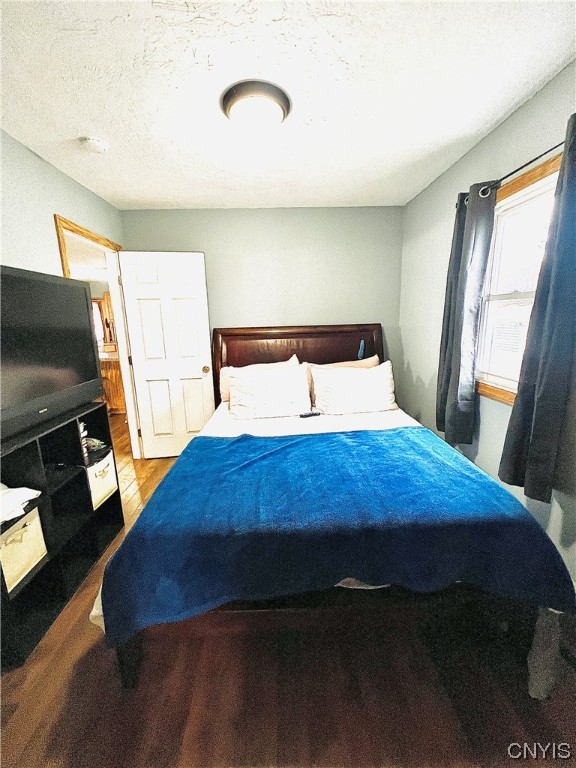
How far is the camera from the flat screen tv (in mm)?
1354

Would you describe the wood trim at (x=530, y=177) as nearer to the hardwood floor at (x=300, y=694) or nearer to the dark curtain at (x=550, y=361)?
the dark curtain at (x=550, y=361)

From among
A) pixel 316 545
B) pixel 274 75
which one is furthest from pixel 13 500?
pixel 274 75

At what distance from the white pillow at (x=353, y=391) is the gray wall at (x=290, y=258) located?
2.58ft

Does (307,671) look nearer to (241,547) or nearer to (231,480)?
(241,547)

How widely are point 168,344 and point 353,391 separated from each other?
1.84m

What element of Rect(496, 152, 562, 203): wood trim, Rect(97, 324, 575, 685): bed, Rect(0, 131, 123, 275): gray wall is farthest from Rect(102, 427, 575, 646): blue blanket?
Rect(0, 131, 123, 275): gray wall

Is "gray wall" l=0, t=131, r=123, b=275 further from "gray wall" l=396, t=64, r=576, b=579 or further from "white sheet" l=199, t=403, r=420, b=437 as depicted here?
"gray wall" l=396, t=64, r=576, b=579

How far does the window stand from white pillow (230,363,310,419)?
1295 mm

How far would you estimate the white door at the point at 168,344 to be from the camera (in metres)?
2.86

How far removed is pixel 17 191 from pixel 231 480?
6.59 ft

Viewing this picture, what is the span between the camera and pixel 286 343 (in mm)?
3072

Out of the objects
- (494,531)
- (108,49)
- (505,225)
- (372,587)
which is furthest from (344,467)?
(108,49)

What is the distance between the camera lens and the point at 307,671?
1207mm

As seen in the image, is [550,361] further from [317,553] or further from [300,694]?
[300,694]
